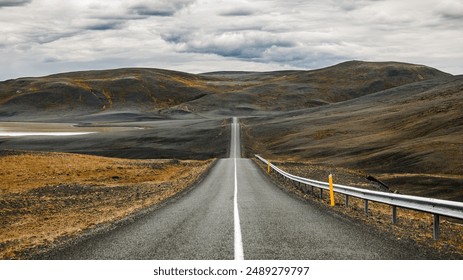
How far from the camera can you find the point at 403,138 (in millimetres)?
54625

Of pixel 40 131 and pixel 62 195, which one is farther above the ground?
pixel 62 195

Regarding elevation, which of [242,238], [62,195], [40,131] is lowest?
[40,131]

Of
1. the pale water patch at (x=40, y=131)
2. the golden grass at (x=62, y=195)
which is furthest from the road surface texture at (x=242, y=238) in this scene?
the pale water patch at (x=40, y=131)

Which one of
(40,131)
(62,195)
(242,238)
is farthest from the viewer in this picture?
(40,131)

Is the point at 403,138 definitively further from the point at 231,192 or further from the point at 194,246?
the point at 194,246

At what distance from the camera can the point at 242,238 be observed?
1067 cm

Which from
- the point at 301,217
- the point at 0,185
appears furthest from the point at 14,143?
the point at 301,217

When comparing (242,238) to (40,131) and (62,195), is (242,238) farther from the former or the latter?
(40,131)

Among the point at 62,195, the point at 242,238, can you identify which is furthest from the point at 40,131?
the point at 242,238

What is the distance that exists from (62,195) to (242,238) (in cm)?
1756

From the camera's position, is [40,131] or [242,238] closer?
[242,238]
